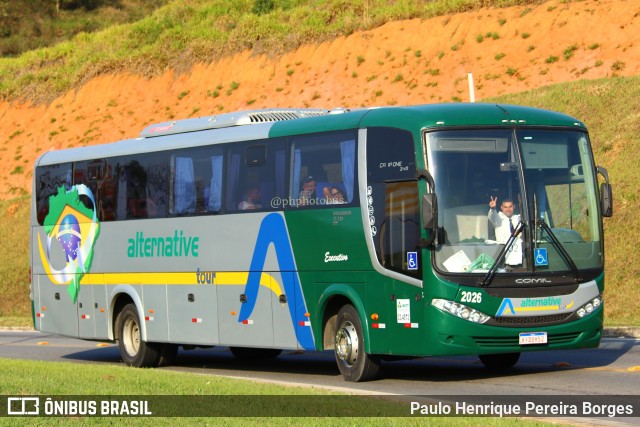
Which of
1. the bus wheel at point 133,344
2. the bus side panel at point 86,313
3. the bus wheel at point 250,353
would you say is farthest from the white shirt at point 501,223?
the bus side panel at point 86,313

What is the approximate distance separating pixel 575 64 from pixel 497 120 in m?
33.5

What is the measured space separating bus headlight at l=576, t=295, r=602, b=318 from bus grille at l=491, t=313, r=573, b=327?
21 cm

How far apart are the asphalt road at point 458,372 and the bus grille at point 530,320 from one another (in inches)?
29.2

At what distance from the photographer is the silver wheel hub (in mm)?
16453

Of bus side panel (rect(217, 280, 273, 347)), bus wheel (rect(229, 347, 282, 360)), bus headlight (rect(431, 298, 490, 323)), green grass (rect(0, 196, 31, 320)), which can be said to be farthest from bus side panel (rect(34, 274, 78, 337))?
green grass (rect(0, 196, 31, 320))

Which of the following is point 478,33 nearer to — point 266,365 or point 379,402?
point 266,365

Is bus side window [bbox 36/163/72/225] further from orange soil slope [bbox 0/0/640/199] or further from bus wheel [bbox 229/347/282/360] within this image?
orange soil slope [bbox 0/0/640/199]

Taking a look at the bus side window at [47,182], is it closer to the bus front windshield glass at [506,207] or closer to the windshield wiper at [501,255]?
the bus front windshield glass at [506,207]

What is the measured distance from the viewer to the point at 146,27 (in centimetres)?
7094

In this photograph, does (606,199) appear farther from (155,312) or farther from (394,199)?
(155,312)

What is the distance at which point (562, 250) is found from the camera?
1556cm

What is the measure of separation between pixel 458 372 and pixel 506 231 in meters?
3.00

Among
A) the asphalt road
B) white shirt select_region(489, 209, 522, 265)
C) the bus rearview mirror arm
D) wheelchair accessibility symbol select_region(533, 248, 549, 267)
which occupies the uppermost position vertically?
the bus rearview mirror arm

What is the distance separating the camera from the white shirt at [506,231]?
600 inches
